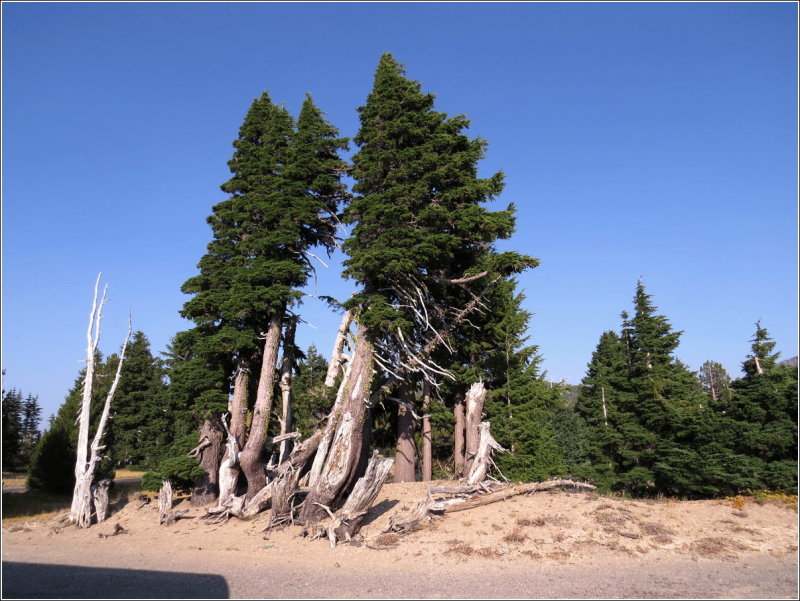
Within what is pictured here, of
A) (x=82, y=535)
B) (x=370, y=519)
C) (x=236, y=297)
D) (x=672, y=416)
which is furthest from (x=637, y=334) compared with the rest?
(x=82, y=535)

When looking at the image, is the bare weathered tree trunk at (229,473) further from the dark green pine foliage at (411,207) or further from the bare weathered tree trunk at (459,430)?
the bare weathered tree trunk at (459,430)

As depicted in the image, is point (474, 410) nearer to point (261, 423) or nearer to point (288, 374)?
point (288, 374)

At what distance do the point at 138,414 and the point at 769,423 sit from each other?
36.2 metres

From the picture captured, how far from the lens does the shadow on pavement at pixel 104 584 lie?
7.86 metres

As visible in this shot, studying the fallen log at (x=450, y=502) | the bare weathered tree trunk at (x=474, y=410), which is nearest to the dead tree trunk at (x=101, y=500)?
the fallen log at (x=450, y=502)

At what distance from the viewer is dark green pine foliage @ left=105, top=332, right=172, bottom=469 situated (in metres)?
32.5

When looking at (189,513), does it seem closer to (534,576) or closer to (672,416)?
(534,576)

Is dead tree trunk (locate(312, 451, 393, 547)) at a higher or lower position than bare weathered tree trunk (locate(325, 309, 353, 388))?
lower

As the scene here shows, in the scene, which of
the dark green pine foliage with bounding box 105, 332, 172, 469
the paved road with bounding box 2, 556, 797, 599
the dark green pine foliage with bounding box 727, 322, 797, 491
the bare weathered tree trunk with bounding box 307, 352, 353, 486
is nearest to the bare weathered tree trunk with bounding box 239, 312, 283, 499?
the bare weathered tree trunk with bounding box 307, 352, 353, 486

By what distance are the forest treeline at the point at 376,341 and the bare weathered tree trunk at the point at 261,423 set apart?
7 cm

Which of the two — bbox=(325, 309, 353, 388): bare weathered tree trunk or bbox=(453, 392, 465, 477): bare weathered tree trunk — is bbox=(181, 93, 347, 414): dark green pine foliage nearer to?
bbox=(325, 309, 353, 388): bare weathered tree trunk

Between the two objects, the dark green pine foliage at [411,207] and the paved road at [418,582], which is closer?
the paved road at [418,582]

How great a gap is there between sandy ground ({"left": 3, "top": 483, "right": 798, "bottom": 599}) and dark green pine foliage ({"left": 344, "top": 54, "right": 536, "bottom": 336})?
20.2ft

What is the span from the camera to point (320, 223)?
18.4m
